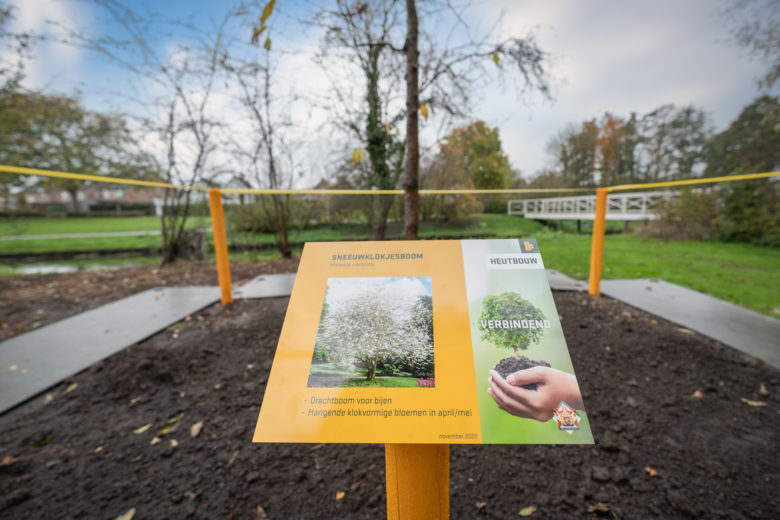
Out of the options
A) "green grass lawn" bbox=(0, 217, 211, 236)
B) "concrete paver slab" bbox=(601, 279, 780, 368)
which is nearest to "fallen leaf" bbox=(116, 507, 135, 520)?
"concrete paver slab" bbox=(601, 279, 780, 368)

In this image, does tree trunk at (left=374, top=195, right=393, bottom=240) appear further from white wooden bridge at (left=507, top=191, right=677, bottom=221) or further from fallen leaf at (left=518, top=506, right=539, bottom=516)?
fallen leaf at (left=518, top=506, right=539, bottom=516)

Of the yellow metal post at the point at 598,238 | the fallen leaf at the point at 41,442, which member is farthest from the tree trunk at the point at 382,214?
the yellow metal post at the point at 598,238

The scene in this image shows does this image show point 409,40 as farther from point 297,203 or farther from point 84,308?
point 84,308

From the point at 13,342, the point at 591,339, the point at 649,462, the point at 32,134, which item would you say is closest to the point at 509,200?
the point at 591,339

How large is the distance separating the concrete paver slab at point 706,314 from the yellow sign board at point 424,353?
298cm

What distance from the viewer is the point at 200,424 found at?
1.78m

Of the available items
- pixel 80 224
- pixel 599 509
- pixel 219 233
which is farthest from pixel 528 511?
pixel 80 224

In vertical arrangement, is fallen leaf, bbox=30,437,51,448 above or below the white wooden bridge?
below

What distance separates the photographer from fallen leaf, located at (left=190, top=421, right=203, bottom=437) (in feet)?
5.62

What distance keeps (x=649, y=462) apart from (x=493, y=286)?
1545 mm

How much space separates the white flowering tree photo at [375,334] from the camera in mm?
641

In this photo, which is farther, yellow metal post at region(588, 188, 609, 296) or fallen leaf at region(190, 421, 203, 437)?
yellow metal post at region(588, 188, 609, 296)

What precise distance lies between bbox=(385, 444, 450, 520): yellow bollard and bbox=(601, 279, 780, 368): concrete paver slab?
119 inches

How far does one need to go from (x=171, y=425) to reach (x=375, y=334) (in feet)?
6.18
